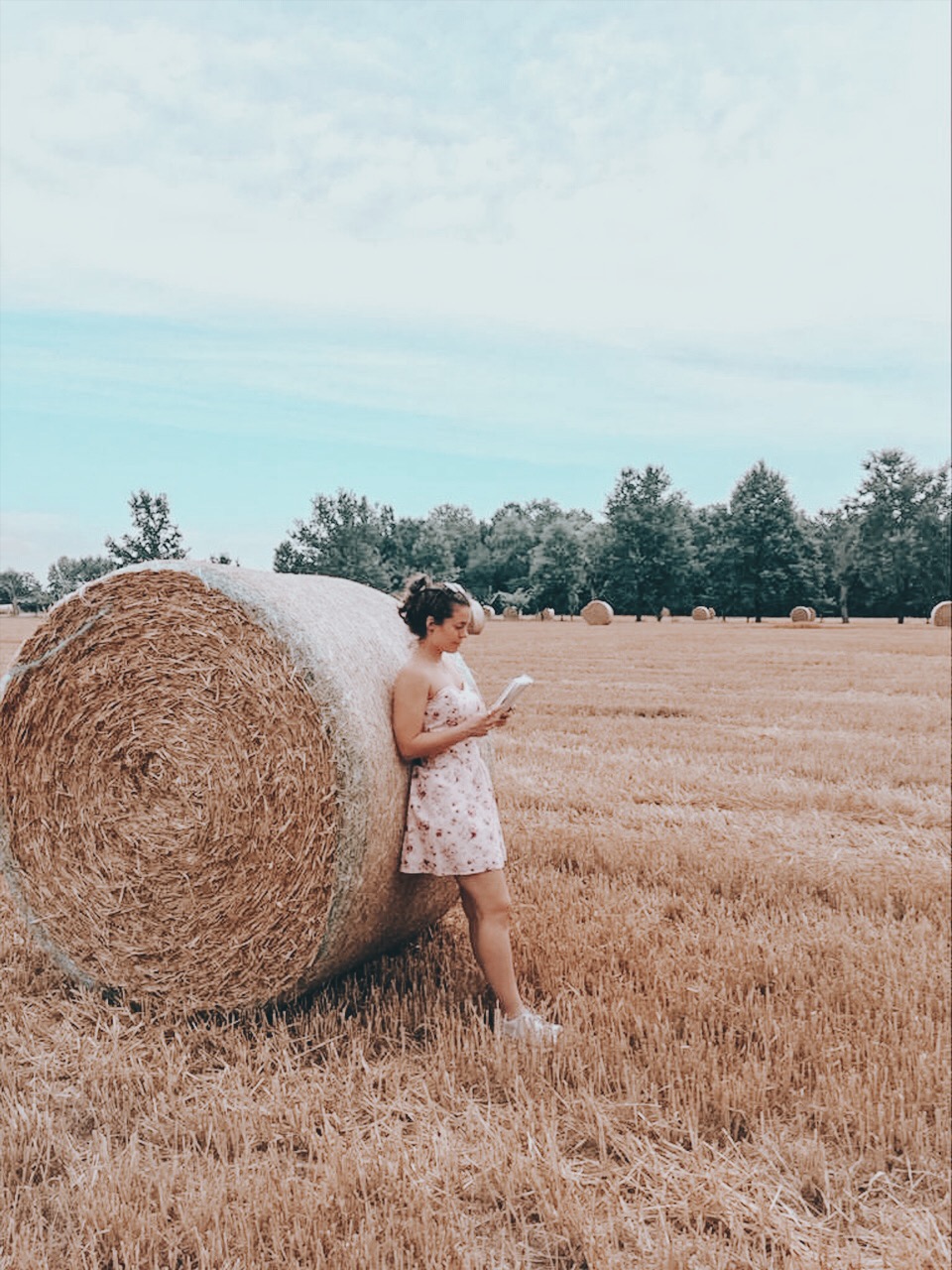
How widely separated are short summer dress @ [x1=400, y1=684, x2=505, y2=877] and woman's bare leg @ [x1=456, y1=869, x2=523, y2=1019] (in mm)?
64

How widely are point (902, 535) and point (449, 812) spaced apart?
225 ft

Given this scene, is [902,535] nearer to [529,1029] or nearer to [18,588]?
[18,588]

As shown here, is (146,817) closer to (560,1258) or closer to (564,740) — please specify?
(560,1258)

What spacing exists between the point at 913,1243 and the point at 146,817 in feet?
9.83

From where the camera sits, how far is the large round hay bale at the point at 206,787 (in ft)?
13.6

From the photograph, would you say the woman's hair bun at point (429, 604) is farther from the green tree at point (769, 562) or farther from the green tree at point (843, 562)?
the green tree at point (769, 562)

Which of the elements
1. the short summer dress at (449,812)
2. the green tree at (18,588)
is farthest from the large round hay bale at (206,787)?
the green tree at (18,588)

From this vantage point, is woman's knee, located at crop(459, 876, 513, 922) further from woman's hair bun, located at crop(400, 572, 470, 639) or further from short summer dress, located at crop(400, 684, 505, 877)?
woman's hair bun, located at crop(400, 572, 470, 639)

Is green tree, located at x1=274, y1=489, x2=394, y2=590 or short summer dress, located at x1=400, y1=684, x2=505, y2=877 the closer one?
short summer dress, located at x1=400, y1=684, x2=505, y2=877

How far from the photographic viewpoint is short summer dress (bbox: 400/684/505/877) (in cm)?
428

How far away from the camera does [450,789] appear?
14.4ft

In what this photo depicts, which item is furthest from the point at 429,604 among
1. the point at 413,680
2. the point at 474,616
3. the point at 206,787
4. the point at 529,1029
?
the point at 474,616

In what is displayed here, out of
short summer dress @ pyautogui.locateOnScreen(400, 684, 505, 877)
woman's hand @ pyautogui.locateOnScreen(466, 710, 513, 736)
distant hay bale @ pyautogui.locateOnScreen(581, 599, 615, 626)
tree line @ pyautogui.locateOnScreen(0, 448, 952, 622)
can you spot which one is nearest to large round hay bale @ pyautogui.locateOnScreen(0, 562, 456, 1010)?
short summer dress @ pyautogui.locateOnScreen(400, 684, 505, 877)

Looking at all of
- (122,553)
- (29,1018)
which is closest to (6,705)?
(29,1018)
